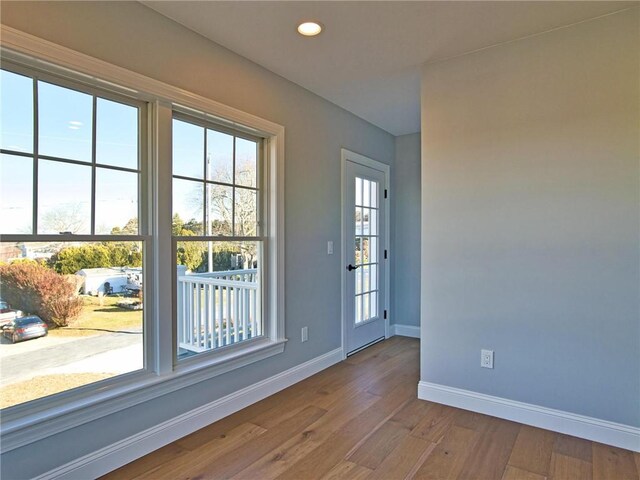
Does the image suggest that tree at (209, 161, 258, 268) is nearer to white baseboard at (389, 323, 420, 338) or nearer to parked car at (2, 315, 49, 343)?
parked car at (2, 315, 49, 343)

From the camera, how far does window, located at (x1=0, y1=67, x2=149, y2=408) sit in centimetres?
170

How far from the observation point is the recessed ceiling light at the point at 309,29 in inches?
88.4

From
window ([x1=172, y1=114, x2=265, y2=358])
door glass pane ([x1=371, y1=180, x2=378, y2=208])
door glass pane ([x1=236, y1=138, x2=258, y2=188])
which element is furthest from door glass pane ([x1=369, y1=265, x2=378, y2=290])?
door glass pane ([x1=236, y1=138, x2=258, y2=188])

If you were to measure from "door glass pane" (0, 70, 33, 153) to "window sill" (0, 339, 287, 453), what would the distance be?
3.83 ft

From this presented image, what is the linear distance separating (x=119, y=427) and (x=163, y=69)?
77.2 inches

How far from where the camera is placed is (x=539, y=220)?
7.90ft

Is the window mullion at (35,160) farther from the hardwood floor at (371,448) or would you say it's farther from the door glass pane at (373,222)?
the door glass pane at (373,222)

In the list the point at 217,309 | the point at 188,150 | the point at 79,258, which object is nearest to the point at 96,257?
the point at 79,258

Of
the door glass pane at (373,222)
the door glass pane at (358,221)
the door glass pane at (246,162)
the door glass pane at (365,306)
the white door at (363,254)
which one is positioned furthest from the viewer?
the door glass pane at (373,222)

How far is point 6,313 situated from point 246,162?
1.68 m

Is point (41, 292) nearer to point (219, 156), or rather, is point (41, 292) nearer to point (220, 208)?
point (220, 208)

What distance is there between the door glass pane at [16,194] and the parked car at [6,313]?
32 centimetres

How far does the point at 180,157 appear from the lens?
7.74 ft

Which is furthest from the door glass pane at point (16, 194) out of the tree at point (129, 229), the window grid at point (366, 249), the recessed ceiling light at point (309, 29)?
the window grid at point (366, 249)
